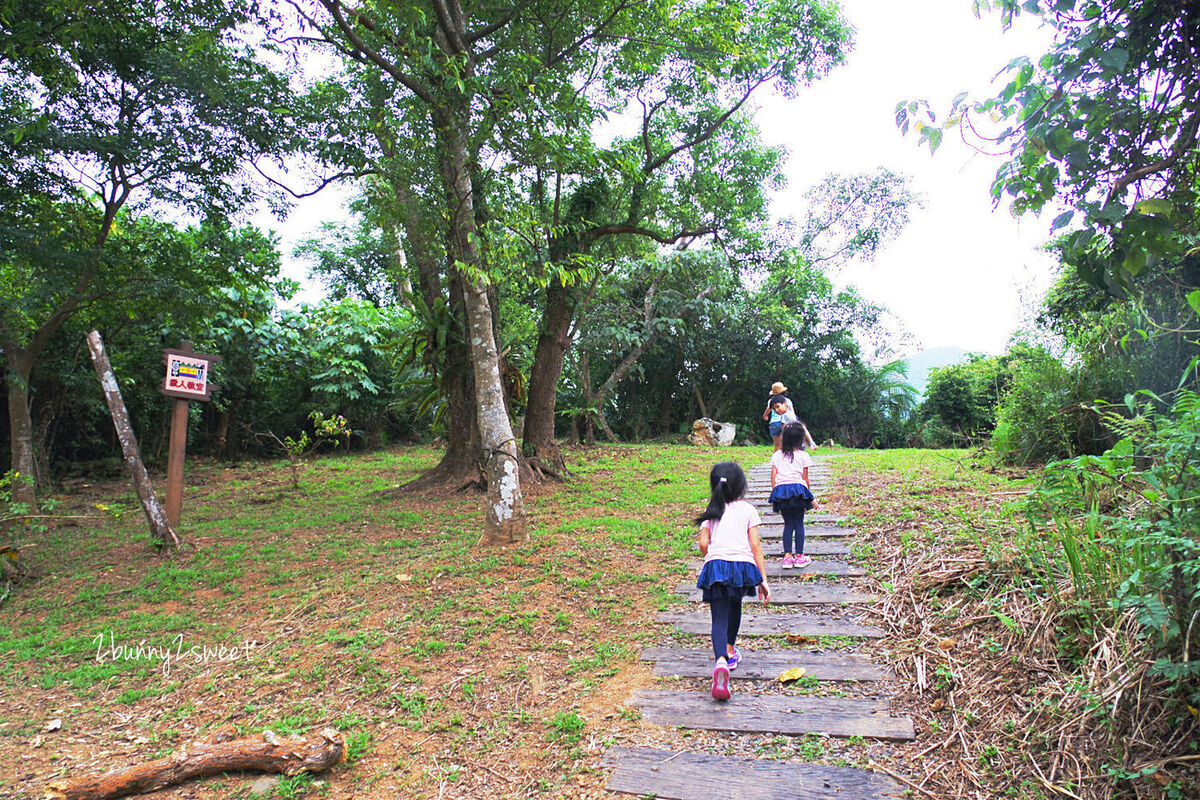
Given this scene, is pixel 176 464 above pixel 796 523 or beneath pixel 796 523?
above

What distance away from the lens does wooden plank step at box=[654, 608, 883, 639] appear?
3.98 meters

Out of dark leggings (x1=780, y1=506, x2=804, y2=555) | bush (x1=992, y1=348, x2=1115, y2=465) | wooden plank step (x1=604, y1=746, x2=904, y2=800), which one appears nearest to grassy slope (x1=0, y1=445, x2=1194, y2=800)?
wooden plank step (x1=604, y1=746, x2=904, y2=800)

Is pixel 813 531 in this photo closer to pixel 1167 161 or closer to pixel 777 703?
pixel 777 703

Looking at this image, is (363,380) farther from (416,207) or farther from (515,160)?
(515,160)

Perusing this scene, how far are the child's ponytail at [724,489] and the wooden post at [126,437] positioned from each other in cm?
628

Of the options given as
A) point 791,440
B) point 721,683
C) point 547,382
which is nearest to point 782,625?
point 721,683

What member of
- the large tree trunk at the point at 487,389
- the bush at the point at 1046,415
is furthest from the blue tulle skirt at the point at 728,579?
the bush at the point at 1046,415

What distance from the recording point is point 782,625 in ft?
13.7

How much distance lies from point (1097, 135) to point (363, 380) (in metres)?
13.2

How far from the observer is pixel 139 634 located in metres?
4.84

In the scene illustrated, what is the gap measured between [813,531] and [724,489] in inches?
112

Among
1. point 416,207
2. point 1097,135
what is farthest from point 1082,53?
point 416,207

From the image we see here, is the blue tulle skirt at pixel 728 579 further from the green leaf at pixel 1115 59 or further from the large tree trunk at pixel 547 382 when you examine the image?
the large tree trunk at pixel 547 382

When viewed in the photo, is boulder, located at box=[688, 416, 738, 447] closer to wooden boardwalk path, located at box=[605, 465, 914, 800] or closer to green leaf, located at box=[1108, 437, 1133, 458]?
wooden boardwalk path, located at box=[605, 465, 914, 800]
